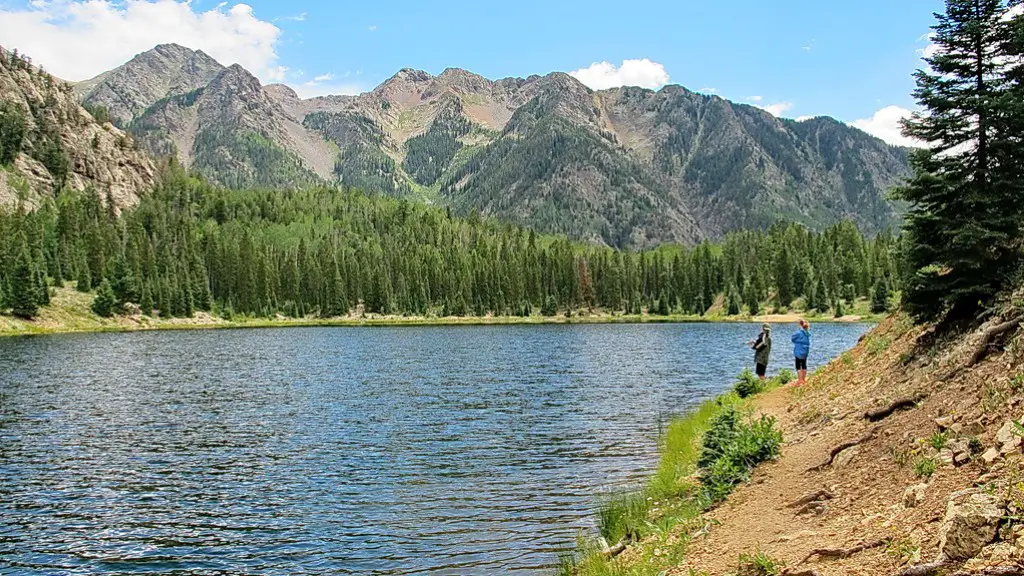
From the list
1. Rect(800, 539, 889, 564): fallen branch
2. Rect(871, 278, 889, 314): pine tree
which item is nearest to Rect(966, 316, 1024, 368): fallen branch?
Rect(800, 539, 889, 564): fallen branch

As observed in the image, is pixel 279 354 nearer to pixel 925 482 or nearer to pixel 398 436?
pixel 398 436

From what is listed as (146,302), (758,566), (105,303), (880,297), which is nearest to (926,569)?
(758,566)

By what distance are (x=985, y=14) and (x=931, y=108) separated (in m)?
3.36

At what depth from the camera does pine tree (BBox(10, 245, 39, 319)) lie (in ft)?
472

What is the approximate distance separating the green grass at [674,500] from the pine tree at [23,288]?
157 metres

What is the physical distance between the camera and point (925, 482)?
1263 cm

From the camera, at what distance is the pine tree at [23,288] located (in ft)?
472

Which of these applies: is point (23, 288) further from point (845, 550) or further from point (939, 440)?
point (845, 550)

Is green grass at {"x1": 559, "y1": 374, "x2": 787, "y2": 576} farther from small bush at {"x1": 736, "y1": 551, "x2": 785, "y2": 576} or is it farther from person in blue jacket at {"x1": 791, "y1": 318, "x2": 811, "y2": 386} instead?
person in blue jacket at {"x1": 791, "y1": 318, "x2": 811, "y2": 386}

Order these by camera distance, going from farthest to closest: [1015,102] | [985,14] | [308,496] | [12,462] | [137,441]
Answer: [137,441], [12,462], [308,496], [985,14], [1015,102]

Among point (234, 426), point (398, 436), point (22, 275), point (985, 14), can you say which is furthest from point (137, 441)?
point (22, 275)

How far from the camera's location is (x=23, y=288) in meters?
145

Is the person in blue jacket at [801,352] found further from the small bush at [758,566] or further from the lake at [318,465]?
the small bush at [758,566]

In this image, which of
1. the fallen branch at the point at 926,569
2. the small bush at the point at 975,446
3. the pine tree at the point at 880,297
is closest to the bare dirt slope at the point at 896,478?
the small bush at the point at 975,446
